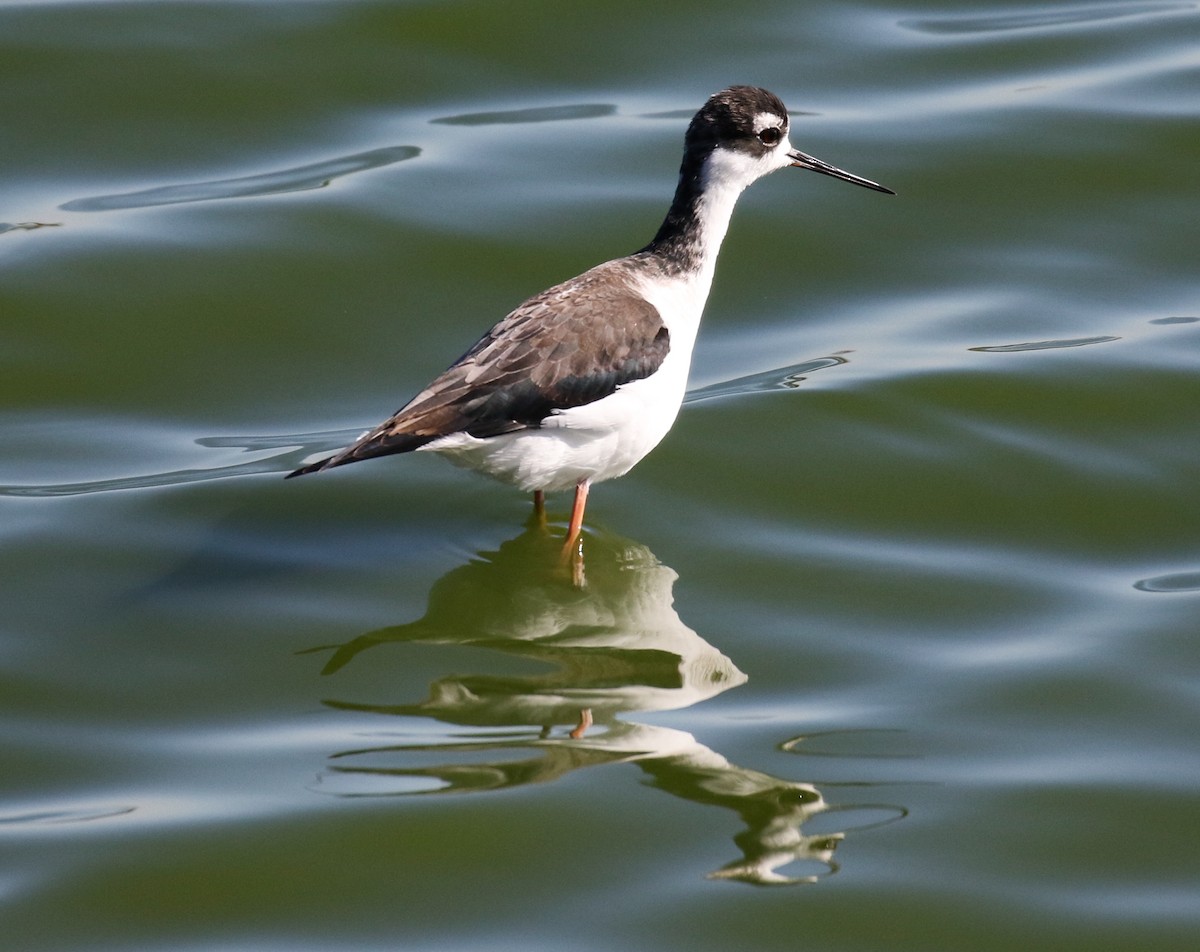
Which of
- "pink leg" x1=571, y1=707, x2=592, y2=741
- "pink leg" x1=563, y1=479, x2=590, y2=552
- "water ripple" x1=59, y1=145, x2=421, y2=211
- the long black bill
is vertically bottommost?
"pink leg" x1=571, y1=707, x2=592, y2=741

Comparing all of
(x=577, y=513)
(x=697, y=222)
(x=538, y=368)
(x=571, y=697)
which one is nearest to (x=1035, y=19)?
(x=697, y=222)

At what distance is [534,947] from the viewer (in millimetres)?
6531

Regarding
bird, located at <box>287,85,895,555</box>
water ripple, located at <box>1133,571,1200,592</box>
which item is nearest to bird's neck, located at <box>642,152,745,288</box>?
bird, located at <box>287,85,895,555</box>

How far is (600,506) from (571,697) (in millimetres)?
2193

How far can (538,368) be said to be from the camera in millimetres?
8734

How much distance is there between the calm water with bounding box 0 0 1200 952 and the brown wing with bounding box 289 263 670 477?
106 cm

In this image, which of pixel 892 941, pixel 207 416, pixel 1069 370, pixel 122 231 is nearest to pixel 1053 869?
pixel 892 941

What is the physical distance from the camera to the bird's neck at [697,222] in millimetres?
9898

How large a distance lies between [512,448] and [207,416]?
9.65 ft

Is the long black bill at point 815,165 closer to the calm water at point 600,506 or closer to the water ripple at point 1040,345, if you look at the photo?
the calm water at point 600,506

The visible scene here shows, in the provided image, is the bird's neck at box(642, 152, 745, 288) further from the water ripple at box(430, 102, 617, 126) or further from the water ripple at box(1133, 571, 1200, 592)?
the water ripple at box(430, 102, 617, 126)

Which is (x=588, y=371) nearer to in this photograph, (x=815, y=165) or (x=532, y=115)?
(x=815, y=165)

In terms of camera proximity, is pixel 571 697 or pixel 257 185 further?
pixel 257 185

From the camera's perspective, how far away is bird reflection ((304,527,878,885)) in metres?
7.29
